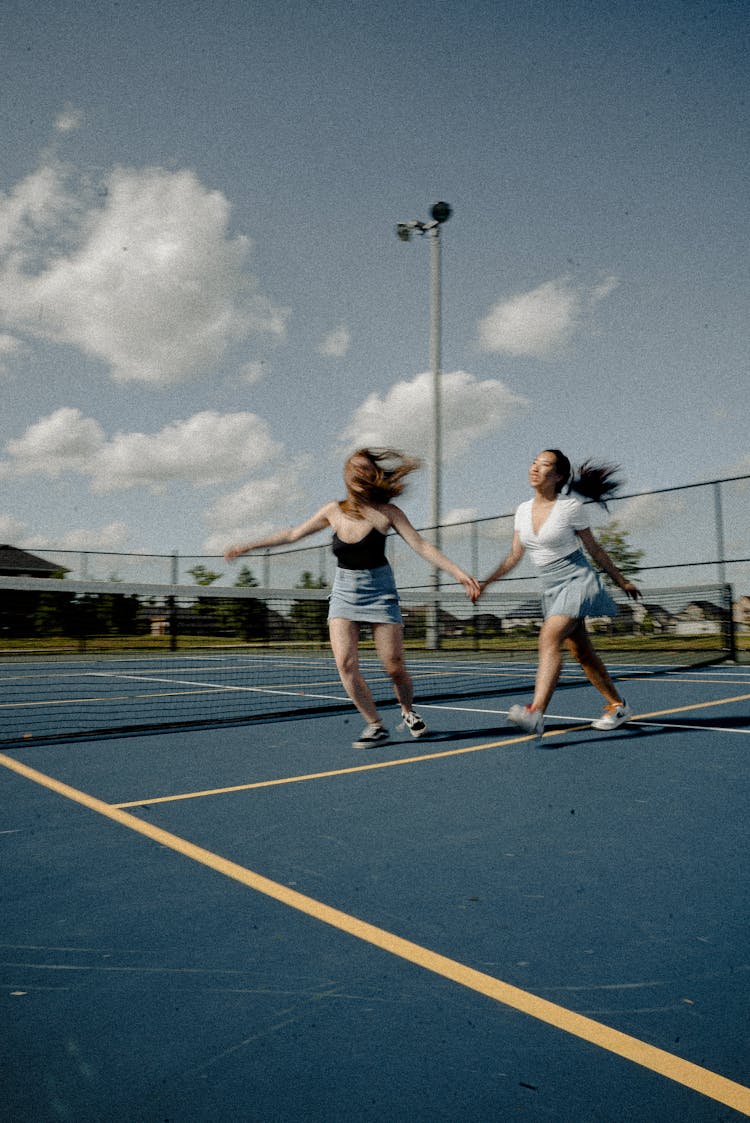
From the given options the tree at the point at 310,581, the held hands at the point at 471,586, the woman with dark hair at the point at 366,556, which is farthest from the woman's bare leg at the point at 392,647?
the tree at the point at 310,581

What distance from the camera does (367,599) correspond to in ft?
16.8

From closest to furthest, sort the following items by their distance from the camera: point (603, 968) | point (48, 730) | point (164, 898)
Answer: point (603, 968)
point (164, 898)
point (48, 730)

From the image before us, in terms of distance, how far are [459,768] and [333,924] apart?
2.30 metres

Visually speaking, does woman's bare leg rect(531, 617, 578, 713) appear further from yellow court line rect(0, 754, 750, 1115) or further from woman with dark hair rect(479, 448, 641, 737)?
yellow court line rect(0, 754, 750, 1115)

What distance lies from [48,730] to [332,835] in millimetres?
3963

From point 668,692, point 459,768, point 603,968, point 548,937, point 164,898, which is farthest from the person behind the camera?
point 668,692

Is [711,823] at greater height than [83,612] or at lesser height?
lesser

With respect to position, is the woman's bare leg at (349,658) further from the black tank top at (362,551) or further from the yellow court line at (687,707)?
the yellow court line at (687,707)

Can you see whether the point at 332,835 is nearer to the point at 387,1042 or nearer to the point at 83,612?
the point at 387,1042

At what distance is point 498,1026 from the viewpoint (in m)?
1.72

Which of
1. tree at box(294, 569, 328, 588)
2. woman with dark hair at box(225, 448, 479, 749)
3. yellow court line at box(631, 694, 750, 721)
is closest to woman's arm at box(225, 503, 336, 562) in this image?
woman with dark hair at box(225, 448, 479, 749)

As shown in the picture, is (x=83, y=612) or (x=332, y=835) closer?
(x=332, y=835)

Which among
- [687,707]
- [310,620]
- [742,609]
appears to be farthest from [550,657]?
[742,609]

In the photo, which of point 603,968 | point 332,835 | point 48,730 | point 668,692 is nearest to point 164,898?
point 332,835
